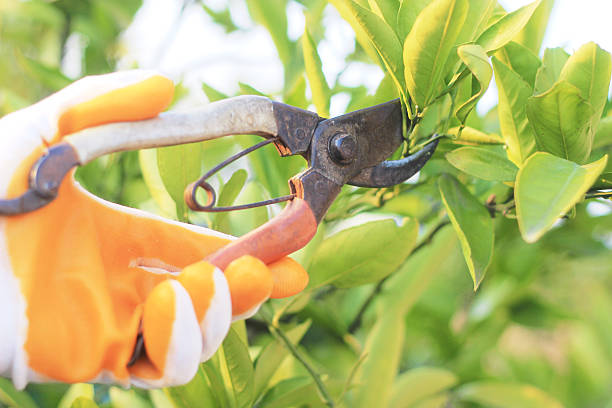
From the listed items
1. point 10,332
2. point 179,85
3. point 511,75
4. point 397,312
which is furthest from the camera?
point 179,85

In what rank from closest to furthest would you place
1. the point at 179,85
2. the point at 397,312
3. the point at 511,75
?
the point at 511,75, the point at 397,312, the point at 179,85

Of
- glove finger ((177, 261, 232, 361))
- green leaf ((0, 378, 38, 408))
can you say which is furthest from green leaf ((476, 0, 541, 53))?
green leaf ((0, 378, 38, 408))

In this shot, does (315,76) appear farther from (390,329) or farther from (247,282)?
(390,329)

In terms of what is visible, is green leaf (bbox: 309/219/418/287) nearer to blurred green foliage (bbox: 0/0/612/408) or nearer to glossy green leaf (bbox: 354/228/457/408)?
blurred green foliage (bbox: 0/0/612/408)

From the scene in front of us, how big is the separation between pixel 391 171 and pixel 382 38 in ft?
0.29

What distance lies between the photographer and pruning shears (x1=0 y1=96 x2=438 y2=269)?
0.26 m

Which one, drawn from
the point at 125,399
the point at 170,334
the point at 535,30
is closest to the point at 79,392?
the point at 125,399

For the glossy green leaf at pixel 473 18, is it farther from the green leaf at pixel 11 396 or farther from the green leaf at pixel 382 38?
the green leaf at pixel 11 396

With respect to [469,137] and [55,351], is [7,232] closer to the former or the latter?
[55,351]

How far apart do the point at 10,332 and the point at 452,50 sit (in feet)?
0.98

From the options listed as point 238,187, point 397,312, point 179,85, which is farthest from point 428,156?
point 179,85

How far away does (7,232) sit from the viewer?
26 centimetres

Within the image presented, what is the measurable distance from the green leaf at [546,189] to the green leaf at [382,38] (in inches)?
4.2

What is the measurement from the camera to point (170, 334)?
257 mm
